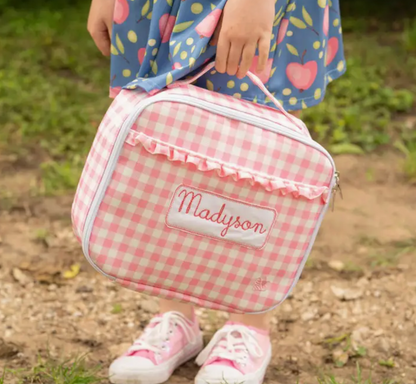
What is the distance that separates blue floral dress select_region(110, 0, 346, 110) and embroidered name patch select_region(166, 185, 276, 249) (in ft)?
0.70

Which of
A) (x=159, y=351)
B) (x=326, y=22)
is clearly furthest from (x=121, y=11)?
(x=159, y=351)

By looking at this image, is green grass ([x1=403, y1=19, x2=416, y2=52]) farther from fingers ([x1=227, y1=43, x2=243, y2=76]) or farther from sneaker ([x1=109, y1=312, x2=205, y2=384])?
fingers ([x1=227, y1=43, x2=243, y2=76])

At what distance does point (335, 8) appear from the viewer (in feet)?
4.96

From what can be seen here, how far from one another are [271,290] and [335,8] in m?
0.62

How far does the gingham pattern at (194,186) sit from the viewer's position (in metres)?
1.26

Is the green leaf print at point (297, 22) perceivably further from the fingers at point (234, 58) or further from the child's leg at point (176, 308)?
the child's leg at point (176, 308)

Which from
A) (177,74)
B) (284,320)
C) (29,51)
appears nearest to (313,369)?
(284,320)

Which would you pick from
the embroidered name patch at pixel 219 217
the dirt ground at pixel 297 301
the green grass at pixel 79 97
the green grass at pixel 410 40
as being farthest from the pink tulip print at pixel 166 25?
the green grass at pixel 410 40

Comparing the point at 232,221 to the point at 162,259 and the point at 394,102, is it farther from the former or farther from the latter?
the point at 394,102

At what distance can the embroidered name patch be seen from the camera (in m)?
1.28

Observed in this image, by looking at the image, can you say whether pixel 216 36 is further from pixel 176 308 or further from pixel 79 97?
pixel 79 97

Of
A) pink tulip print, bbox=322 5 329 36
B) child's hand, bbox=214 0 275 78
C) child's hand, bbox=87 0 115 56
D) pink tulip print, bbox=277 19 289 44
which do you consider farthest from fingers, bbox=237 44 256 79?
child's hand, bbox=87 0 115 56

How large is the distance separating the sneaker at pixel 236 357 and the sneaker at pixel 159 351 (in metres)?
0.05

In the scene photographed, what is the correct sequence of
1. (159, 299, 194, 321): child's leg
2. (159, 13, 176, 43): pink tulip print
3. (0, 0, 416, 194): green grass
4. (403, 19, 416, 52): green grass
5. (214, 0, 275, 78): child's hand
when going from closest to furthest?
(214, 0, 275, 78): child's hand < (159, 13, 176, 43): pink tulip print < (159, 299, 194, 321): child's leg < (0, 0, 416, 194): green grass < (403, 19, 416, 52): green grass
